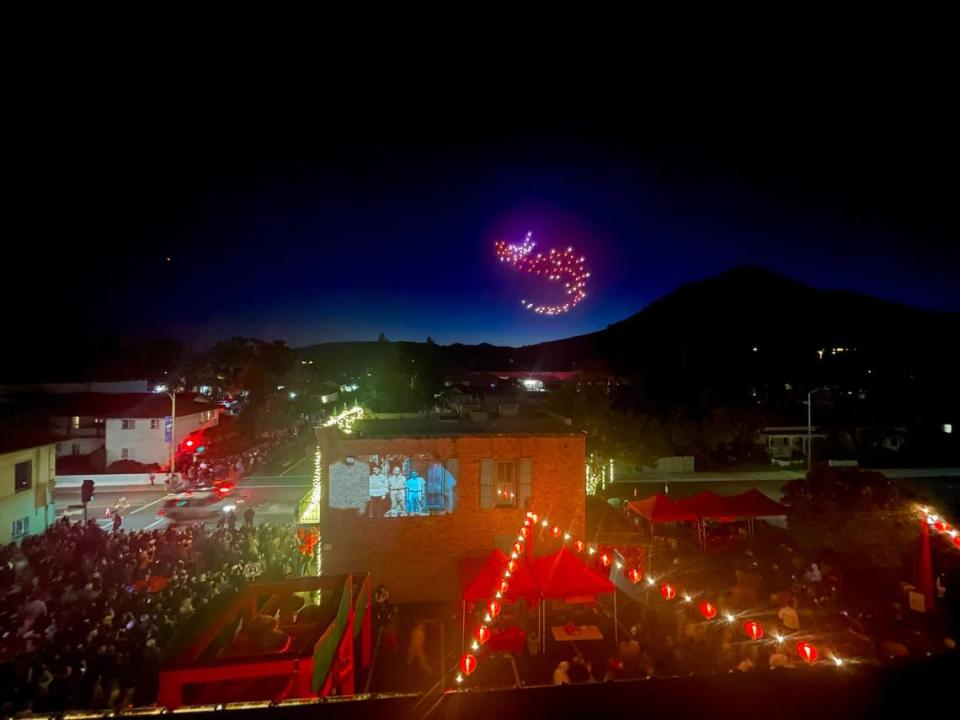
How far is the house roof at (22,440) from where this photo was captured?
61.7 ft

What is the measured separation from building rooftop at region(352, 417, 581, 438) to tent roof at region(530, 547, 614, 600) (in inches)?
141

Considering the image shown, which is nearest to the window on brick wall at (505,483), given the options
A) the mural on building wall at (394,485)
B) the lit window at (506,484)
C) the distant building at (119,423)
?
the lit window at (506,484)

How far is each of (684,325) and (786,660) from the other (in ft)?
360

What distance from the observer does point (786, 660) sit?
9.05m

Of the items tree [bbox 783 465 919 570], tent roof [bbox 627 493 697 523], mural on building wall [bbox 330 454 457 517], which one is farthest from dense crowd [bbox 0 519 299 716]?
tree [bbox 783 465 919 570]

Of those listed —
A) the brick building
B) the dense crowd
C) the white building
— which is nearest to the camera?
Result: the dense crowd

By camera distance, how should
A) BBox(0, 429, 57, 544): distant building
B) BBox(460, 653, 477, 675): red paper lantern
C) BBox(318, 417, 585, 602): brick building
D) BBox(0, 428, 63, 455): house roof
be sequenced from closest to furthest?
BBox(460, 653, 477, 675): red paper lantern, BBox(318, 417, 585, 602): brick building, BBox(0, 429, 57, 544): distant building, BBox(0, 428, 63, 455): house roof

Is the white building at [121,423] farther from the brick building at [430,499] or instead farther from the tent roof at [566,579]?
the tent roof at [566,579]

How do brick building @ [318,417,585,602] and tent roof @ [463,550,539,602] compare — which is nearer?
tent roof @ [463,550,539,602]

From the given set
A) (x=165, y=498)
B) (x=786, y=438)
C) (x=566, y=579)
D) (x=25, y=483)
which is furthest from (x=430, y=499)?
(x=786, y=438)

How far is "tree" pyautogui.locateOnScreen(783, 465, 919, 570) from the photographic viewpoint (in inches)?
541

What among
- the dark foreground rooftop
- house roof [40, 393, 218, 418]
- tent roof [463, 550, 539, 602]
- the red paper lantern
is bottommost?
tent roof [463, 550, 539, 602]

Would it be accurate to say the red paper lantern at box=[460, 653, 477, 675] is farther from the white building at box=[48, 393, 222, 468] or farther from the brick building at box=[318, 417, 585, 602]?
the white building at box=[48, 393, 222, 468]

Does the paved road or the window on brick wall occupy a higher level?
the window on brick wall
